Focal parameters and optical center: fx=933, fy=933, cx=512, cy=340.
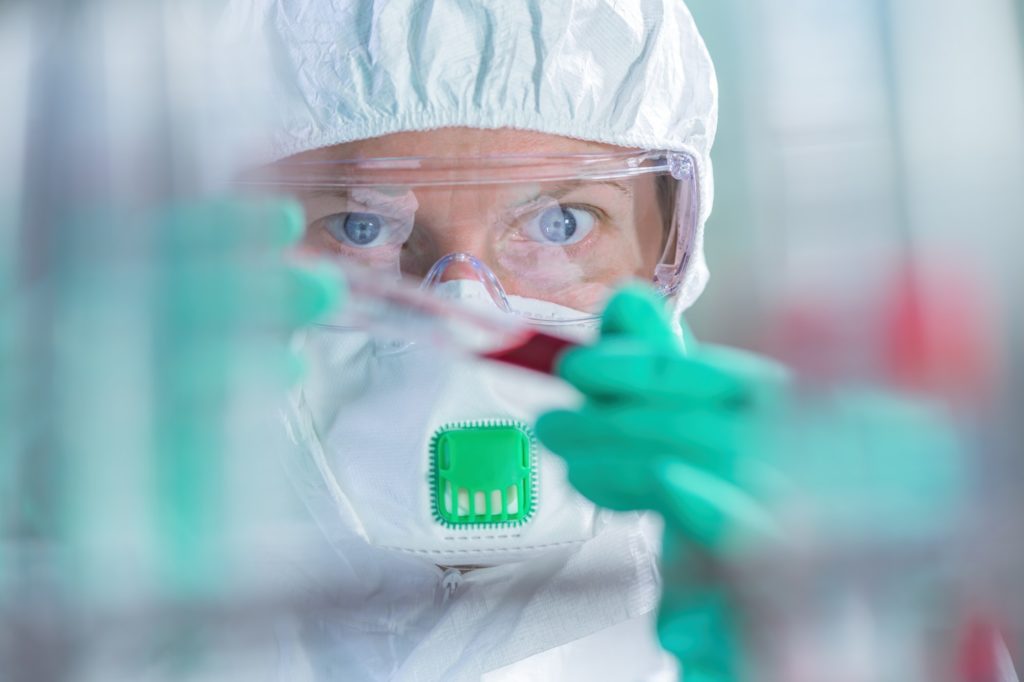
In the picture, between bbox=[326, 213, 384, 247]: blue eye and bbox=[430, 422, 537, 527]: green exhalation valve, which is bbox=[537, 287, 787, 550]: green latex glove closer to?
bbox=[430, 422, 537, 527]: green exhalation valve

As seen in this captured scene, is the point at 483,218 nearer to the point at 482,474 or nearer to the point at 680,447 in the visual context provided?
the point at 482,474

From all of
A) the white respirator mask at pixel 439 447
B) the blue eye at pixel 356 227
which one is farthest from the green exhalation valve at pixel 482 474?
the blue eye at pixel 356 227

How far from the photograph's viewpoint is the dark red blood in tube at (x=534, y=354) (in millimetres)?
789

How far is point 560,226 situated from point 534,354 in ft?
1.12

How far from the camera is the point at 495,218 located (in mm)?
1062

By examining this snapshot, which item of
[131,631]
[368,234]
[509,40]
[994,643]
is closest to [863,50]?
[509,40]

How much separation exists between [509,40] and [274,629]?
29.4 inches

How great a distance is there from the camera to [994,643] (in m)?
0.77

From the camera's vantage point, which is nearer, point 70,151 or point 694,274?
point 70,151

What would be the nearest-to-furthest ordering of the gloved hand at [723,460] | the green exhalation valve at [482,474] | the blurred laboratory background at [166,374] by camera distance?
the gloved hand at [723,460] < the blurred laboratory background at [166,374] < the green exhalation valve at [482,474]

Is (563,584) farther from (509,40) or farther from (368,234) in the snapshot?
(509,40)

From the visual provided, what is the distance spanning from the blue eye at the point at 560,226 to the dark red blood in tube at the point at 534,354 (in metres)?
0.31

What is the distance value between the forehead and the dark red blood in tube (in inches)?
13.3

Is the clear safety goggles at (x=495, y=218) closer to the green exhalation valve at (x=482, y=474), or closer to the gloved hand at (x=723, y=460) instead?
the green exhalation valve at (x=482, y=474)
